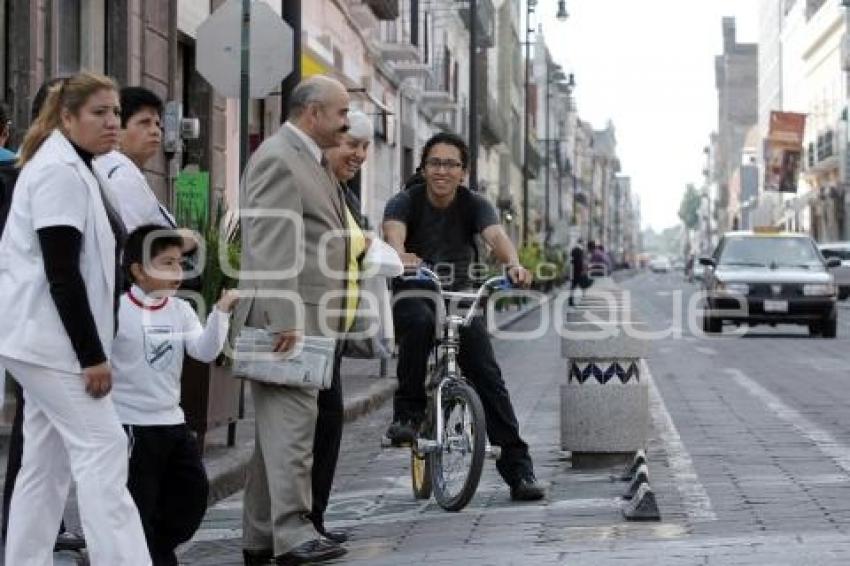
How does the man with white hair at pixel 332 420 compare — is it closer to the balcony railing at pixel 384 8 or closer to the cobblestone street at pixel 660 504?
the cobblestone street at pixel 660 504

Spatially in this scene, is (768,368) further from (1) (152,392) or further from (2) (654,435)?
(1) (152,392)

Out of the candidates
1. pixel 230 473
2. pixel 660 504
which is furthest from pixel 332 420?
pixel 230 473

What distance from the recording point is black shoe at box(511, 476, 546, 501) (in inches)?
340

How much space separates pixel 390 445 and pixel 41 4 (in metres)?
8.01

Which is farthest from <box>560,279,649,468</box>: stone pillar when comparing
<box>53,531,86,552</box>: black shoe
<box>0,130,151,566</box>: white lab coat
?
<box>0,130,151,566</box>: white lab coat

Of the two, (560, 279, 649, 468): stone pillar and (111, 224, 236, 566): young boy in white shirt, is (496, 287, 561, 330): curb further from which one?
(111, 224, 236, 566): young boy in white shirt

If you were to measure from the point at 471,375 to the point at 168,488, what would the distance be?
101 inches

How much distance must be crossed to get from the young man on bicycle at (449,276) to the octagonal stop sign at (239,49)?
12.7 feet

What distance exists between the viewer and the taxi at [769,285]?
2708 cm

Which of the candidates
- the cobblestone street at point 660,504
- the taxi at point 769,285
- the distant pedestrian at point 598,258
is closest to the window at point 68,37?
the cobblestone street at point 660,504

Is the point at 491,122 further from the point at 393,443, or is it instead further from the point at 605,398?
the point at 393,443

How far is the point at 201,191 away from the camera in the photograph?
13.9 metres

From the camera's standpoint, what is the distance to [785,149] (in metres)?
105

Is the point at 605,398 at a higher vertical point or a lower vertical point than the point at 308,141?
lower
